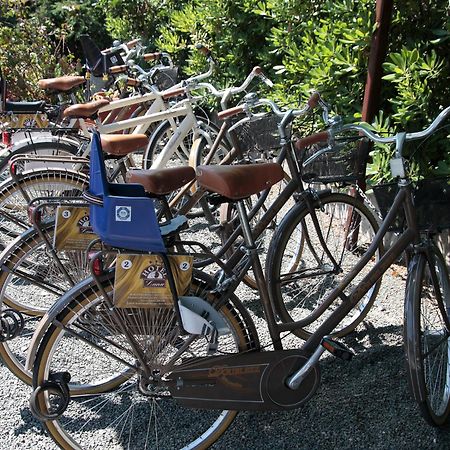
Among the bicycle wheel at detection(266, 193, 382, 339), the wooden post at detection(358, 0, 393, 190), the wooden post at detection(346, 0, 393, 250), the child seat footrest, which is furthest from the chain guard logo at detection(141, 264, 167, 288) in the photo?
the wooden post at detection(358, 0, 393, 190)

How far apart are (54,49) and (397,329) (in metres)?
7.13

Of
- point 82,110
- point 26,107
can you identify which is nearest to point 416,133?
point 82,110

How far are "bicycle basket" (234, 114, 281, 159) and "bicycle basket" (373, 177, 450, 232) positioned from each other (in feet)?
2.90

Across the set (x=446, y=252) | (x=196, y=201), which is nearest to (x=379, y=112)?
(x=446, y=252)

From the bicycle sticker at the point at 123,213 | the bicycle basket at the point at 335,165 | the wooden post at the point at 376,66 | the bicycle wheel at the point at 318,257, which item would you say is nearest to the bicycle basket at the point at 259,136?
the bicycle basket at the point at 335,165

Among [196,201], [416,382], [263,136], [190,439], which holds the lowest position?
[190,439]

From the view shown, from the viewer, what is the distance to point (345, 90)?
4.29m

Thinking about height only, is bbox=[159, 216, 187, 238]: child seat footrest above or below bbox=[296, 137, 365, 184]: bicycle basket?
above

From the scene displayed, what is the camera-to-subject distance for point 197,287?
258 cm

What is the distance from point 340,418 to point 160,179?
1459 mm

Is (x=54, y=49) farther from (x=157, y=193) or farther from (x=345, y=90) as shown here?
(x=157, y=193)

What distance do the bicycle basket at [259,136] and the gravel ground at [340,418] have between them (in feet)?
4.26

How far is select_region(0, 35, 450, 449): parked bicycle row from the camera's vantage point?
2.47 m

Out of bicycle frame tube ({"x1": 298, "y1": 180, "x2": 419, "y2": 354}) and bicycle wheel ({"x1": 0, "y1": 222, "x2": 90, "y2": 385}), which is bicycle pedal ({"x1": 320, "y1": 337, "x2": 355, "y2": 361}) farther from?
bicycle wheel ({"x1": 0, "y1": 222, "x2": 90, "y2": 385})
